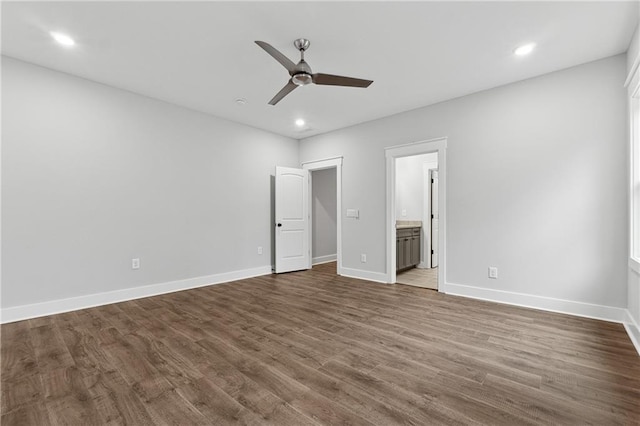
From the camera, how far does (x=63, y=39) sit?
2.73 meters

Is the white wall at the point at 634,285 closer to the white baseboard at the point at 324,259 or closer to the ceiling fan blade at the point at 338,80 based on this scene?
the ceiling fan blade at the point at 338,80

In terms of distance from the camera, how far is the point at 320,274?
216 inches

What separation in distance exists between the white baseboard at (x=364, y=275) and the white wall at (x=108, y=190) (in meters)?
1.84

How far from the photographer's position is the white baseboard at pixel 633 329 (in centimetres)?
238

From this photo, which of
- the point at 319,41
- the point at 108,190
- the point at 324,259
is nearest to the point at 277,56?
the point at 319,41

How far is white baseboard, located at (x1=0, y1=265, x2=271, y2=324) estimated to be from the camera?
10.1 ft

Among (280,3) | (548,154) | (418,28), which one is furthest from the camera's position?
(548,154)

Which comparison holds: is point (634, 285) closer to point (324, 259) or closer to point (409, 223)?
point (409, 223)

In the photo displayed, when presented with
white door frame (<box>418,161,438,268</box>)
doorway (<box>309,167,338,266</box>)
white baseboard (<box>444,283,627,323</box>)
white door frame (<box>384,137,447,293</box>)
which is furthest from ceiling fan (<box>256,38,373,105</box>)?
doorway (<box>309,167,338,266</box>)

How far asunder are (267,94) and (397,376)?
3.64 m

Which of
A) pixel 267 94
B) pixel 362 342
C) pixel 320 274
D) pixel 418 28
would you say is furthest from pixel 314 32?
pixel 320 274

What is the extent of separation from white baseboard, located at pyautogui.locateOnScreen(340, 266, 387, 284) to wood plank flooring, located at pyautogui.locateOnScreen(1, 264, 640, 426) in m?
1.37

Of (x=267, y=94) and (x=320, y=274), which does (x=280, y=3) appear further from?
(x=320, y=274)

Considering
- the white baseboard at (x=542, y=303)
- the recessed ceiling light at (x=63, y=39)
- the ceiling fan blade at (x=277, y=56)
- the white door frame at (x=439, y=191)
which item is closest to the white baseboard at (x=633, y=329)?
the white baseboard at (x=542, y=303)
